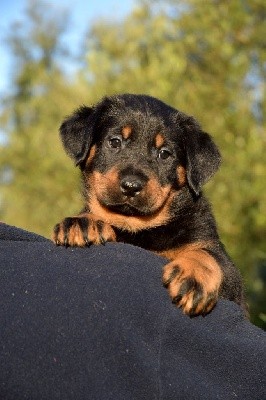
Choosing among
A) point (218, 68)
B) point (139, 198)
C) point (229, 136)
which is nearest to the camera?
point (139, 198)

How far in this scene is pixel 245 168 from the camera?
10.4m

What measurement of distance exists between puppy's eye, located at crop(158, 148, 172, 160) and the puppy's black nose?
1.06 ft

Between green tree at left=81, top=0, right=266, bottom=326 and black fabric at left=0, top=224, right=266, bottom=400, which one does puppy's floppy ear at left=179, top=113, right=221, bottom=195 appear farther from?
green tree at left=81, top=0, right=266, bottom=326

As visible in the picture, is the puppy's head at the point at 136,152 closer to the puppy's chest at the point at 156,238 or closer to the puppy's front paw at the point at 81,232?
the puppy's chest at the point at 156,238

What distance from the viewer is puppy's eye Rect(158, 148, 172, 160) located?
4.19m

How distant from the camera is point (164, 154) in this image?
421 cm

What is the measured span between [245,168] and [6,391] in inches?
333

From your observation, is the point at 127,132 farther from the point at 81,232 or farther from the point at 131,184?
the point at 81,232

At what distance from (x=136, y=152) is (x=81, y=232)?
1.35m

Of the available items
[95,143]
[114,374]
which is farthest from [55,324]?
[95,143]

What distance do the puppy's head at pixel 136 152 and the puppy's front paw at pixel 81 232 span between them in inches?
27.4

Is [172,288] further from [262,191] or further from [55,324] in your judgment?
[262,191]

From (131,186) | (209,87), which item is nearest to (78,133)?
(131,186)

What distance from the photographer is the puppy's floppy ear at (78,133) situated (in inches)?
168
